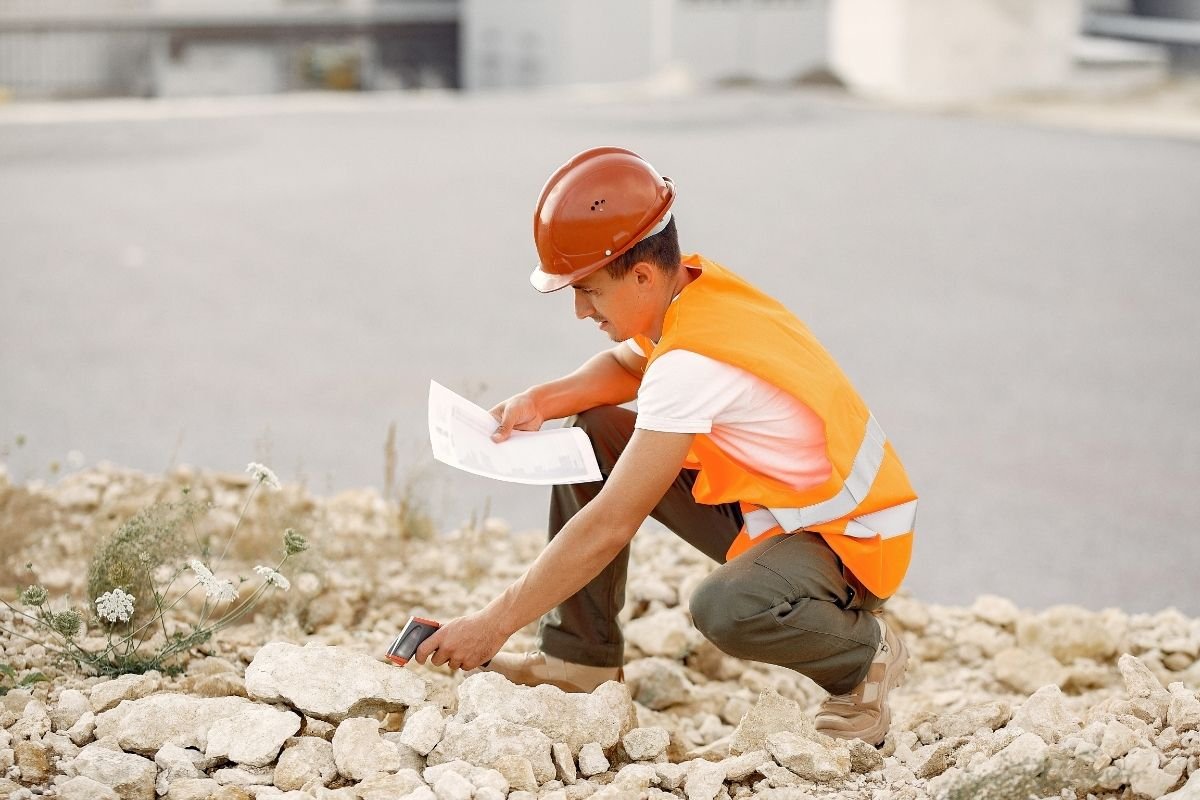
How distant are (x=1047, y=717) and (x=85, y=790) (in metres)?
1.93

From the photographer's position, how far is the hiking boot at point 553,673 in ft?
11.0

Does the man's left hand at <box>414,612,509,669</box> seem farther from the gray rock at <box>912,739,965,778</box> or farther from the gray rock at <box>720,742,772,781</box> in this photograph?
the gray rock at <box>912,739,965,778</box>

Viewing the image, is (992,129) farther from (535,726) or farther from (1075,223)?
(535,726)

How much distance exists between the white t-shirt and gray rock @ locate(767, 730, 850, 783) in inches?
21.2

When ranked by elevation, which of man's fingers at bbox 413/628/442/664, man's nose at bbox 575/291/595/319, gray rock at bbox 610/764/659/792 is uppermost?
man's nose at bbox 575/291/595/319

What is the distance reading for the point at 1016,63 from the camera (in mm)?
22859

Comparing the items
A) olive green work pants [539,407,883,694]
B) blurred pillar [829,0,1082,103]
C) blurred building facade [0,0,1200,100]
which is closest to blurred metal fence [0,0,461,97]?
blurred building facade [0,0,1200,100]

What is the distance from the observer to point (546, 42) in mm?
31562

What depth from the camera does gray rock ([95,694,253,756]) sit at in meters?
2.73

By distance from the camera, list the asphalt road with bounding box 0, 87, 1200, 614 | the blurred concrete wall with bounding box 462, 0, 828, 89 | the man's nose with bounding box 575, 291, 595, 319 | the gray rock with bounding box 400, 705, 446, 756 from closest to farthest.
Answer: the gray rock with bounding box 400, 705, 446, 756
the man's nose with bounding box 575, 291, 595, 319
the asphalt road with bounding box 0, 87, 1200, 614
the blurred concrete wall with bounding box 462, 0, 828, 89

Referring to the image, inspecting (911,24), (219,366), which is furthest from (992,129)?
(219,366)

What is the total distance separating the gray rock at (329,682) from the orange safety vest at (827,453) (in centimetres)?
79

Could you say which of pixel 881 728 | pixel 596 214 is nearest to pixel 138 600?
pixel 596 214

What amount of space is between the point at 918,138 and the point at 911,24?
7.53 meters
